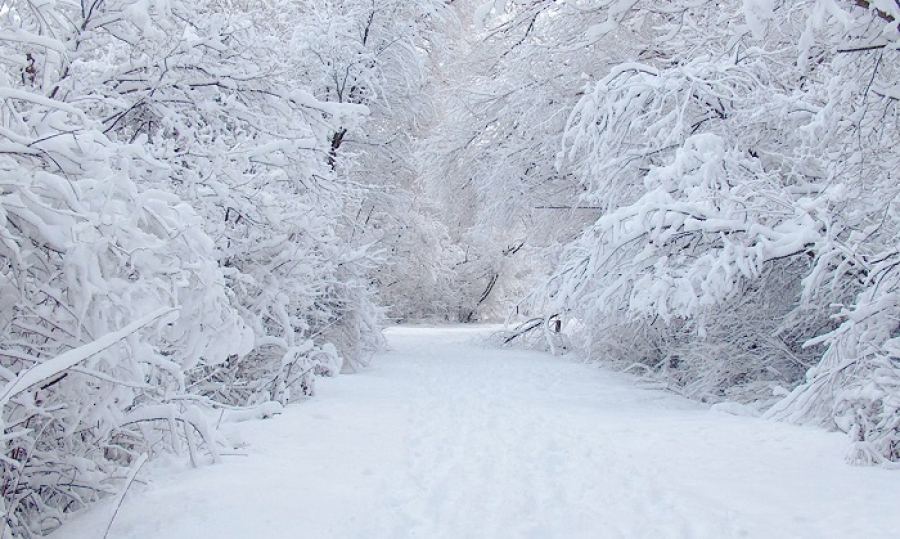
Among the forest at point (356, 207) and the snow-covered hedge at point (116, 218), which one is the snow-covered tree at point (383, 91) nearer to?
the forest at point (356, 207)

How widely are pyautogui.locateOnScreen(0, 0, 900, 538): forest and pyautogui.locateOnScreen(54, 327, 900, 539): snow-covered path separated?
1.27 feet

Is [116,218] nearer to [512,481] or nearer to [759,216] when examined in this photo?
[512,481]

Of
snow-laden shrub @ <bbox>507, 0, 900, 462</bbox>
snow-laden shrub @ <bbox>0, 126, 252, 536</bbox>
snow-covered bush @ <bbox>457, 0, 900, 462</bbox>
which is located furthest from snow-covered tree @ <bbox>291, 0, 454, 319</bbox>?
snow-laden shrub @ <bbox>0, 126, 252, 536</bbox>

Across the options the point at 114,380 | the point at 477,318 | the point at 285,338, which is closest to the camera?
the point at 114,380

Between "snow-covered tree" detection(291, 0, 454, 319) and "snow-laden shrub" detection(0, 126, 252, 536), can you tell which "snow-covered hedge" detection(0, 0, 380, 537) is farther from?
"snow-covered tree" detection(291, 0, 454, 319)

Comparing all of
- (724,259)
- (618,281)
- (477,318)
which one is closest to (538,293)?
(618,281)

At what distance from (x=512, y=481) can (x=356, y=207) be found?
29.4ft

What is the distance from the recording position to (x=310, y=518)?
3920 mm

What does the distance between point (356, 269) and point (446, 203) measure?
4.97 metres

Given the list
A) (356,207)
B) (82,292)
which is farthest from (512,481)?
(356,207)

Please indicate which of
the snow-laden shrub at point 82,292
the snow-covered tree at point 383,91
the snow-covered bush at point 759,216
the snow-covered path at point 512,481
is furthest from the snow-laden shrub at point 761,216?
the snow-covered tree at point 383,91

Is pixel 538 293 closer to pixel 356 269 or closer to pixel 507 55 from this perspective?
pixel 356 269

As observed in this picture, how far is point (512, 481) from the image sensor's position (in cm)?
494

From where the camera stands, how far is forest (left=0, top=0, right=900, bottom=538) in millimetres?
3154
